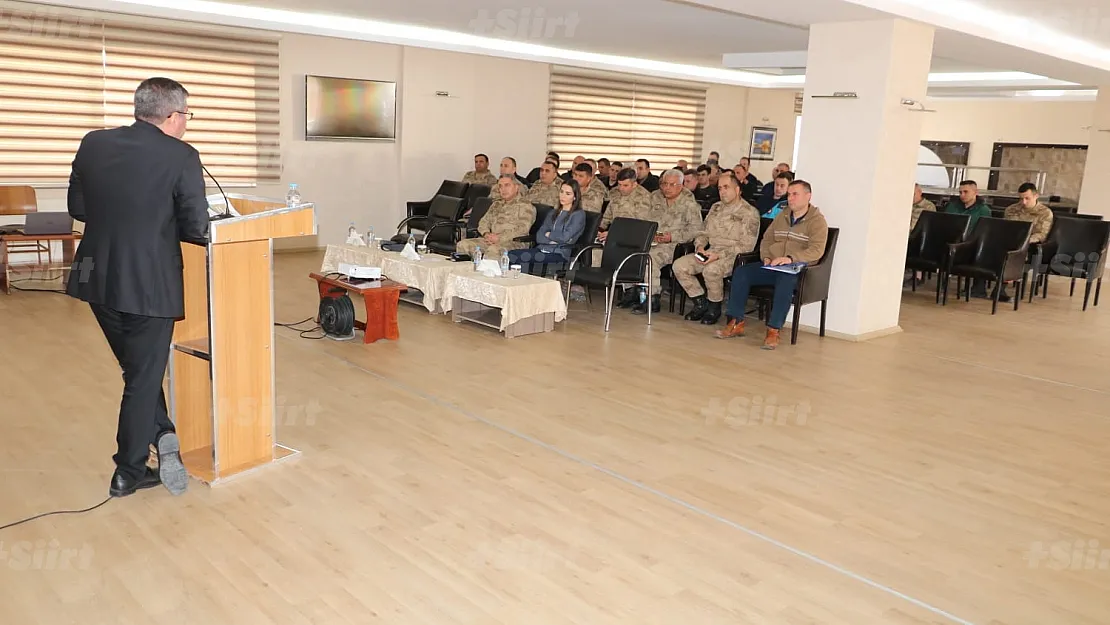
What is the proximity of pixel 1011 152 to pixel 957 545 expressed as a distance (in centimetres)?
1523

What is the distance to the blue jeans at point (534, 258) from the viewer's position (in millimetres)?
7812

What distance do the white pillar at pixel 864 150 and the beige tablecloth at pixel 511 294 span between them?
7.47ft

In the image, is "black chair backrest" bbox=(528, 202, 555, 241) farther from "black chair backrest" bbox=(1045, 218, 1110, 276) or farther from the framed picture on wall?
the framed picture on wall

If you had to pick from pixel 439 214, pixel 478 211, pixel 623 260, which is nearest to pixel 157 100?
pixel 623 260

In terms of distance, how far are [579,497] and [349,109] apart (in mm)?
8170

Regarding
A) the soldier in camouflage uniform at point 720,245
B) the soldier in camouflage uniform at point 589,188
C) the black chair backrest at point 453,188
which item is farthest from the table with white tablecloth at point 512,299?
the black chair backrest at point 453,188

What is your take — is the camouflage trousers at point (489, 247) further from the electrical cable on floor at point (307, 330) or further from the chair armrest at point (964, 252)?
the chair armrest at point (964, 252)

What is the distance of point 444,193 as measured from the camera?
36.2 ft

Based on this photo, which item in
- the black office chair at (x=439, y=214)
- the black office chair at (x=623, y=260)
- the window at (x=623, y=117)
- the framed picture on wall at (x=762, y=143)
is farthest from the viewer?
the framed picture on wall at (x=762, y=143)

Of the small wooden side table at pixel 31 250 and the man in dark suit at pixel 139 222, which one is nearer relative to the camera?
the man in dark suit at pixel 139 222

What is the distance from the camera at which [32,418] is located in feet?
14.7

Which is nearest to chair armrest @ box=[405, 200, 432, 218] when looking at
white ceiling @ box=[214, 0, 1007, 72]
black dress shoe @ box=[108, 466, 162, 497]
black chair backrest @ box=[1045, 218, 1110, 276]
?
white ceiling @ box=[214, 0, 1007, 72]

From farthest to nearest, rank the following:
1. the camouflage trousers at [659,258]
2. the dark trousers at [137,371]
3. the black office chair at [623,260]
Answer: the camouflage trousers at [659,258] < the black office chair at [623,260] < the dark trousers at [137,371]

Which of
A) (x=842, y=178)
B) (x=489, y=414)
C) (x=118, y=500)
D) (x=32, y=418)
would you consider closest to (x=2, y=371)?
(x=32, y=418)
